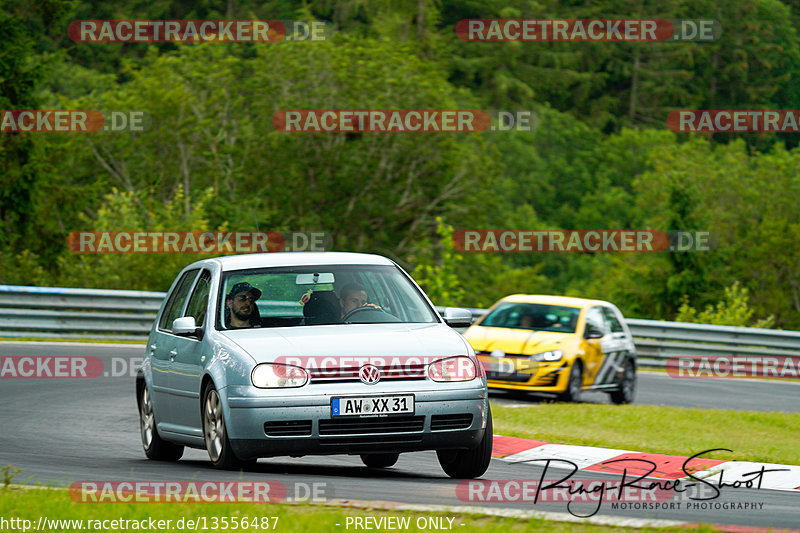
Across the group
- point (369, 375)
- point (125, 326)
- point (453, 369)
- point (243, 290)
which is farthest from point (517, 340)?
point (369, 375)

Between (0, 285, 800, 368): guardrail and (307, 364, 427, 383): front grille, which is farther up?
(307, 364, 427, 383): front grille

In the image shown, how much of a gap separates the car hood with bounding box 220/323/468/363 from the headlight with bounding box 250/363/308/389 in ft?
0.22

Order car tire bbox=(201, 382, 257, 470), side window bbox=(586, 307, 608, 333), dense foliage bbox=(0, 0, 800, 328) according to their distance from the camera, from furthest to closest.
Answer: dense foliage bbox=(0, 0, 800, 328)
side window bbox=(586, 307, 608, 333)
car tire bbox=(201, 382, 257, 470)

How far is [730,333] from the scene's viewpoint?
27.1 m

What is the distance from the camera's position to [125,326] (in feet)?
79.4

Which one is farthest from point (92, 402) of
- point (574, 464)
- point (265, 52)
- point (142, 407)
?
point (265, 52)

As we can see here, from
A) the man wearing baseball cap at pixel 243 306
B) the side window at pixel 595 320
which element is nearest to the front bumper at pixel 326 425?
the man wearing baseball cap at pixel 243 306

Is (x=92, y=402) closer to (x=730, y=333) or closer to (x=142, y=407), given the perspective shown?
(x=142, y=407)

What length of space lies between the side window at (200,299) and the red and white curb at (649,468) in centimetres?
293

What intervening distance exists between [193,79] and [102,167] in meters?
4.44

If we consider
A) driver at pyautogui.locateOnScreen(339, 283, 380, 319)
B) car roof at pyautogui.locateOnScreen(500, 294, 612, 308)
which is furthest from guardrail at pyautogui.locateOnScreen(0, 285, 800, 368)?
driver at pyautogui.locateOnScreen(339, 283, 380, 319)

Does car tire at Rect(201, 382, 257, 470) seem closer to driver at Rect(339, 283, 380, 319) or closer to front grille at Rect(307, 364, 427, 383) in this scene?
front grille at Rect(307, 364, 427, 383)

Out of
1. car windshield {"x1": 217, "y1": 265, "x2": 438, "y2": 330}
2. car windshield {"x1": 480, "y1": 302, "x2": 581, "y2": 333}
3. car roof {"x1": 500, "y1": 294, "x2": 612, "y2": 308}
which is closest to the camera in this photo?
car windshield {"x1": 217, "y1": 265, "x2": 438, "y2": 330}

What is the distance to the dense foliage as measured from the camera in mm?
37625
